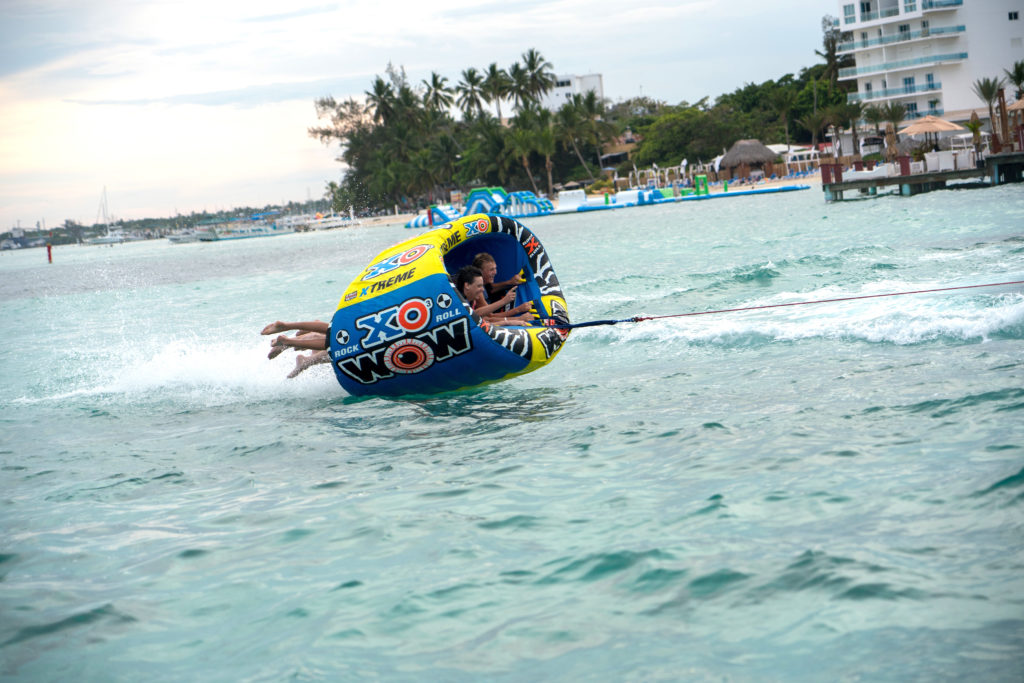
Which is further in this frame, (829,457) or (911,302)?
(911,302)

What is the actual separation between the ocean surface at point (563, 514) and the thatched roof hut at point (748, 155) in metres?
49.8

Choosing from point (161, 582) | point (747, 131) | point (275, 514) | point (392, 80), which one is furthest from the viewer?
point (392, 80)

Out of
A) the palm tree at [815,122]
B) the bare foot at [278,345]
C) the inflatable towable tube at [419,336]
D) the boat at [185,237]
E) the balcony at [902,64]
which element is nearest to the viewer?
the inflatable towable tube at [419,336]

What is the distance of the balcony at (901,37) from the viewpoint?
202ft

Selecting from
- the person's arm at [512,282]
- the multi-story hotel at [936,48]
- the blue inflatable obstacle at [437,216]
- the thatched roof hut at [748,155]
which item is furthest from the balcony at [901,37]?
the person's arm at [512,282]

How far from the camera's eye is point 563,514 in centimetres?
470

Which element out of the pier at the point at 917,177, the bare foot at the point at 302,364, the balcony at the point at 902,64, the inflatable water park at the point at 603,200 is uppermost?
the balcony at the point at 902,64

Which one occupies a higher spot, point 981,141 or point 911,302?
point 981,141

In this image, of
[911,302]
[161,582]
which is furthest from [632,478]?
[911,302]

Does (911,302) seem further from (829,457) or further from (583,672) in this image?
(583,672)

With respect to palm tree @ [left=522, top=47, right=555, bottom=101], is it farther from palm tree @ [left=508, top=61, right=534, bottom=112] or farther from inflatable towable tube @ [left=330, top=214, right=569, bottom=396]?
inflatable towable tube @ [left=330, top=214, right=569, bottom=396]

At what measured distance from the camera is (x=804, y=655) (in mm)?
3160

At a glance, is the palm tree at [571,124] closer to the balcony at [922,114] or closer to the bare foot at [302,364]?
the balcony at [922,114]

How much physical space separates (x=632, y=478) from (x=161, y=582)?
2544mm
